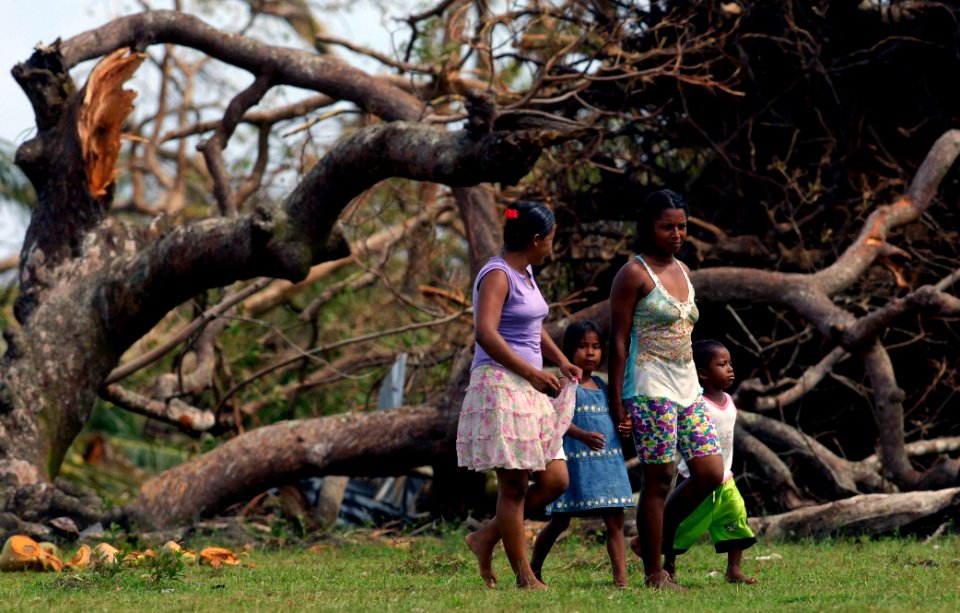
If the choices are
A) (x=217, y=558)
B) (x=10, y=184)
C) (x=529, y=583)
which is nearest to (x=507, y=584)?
(x=529, y=583)

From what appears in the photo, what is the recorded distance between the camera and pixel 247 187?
12.7 metres

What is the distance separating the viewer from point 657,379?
5.16 m

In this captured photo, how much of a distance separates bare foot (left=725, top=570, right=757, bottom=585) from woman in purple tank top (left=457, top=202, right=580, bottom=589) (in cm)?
99

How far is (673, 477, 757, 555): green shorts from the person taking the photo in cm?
557

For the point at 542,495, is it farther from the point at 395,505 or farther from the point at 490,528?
the point at 395,505

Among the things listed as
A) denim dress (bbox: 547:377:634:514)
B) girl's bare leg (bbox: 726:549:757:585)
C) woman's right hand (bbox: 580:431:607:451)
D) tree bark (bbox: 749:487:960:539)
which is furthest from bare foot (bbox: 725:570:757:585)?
tree bark (bbox: 749:487:960:539)

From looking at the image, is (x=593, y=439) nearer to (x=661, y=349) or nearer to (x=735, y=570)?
(x=661, y=349)

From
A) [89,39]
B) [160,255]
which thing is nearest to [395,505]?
[160,255]

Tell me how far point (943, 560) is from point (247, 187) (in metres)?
8.39

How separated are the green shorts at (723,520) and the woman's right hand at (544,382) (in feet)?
→ 3.72

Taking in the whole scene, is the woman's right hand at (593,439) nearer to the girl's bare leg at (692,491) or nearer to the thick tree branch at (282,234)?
the girl's bare leg at (692,491)

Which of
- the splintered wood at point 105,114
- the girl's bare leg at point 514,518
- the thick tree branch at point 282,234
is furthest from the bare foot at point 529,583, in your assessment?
the splintered wood at point 105,114

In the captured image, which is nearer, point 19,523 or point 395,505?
point 19,523

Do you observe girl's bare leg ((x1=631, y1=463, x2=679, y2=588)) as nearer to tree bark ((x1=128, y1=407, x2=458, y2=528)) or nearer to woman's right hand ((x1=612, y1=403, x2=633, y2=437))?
woman's right hand ((x1=612, y1=403, x2=633, y2=437))
